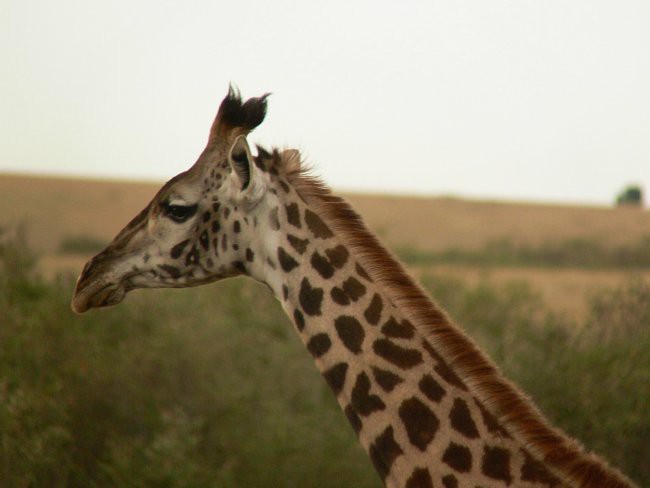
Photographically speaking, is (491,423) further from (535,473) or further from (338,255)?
(338,255)

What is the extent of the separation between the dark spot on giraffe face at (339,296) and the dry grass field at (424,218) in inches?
1253

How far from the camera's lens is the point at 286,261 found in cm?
471

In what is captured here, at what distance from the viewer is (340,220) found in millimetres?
4684

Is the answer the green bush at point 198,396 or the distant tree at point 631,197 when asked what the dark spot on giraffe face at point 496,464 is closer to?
the green bush at point 198,396

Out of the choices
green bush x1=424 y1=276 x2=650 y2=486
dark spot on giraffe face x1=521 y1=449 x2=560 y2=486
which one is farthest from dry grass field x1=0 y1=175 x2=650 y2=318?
dark spot on giraffe face x1=521 y1=449 x2=560 y2=486

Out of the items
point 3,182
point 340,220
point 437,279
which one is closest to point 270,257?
point 340,220

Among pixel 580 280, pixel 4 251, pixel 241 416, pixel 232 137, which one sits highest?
pixel 232 137

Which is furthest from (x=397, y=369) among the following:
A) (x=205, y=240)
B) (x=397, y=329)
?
(x=205, y=240)

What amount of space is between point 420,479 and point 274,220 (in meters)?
1.30

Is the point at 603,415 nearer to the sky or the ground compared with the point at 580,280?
nearer to the sky

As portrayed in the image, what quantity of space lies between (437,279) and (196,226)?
389 inches

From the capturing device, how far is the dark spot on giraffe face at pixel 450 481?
411 cm

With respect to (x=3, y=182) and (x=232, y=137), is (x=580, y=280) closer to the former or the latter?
(x=3, y=182)

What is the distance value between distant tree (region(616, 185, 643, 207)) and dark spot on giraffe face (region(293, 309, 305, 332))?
4250 cm
